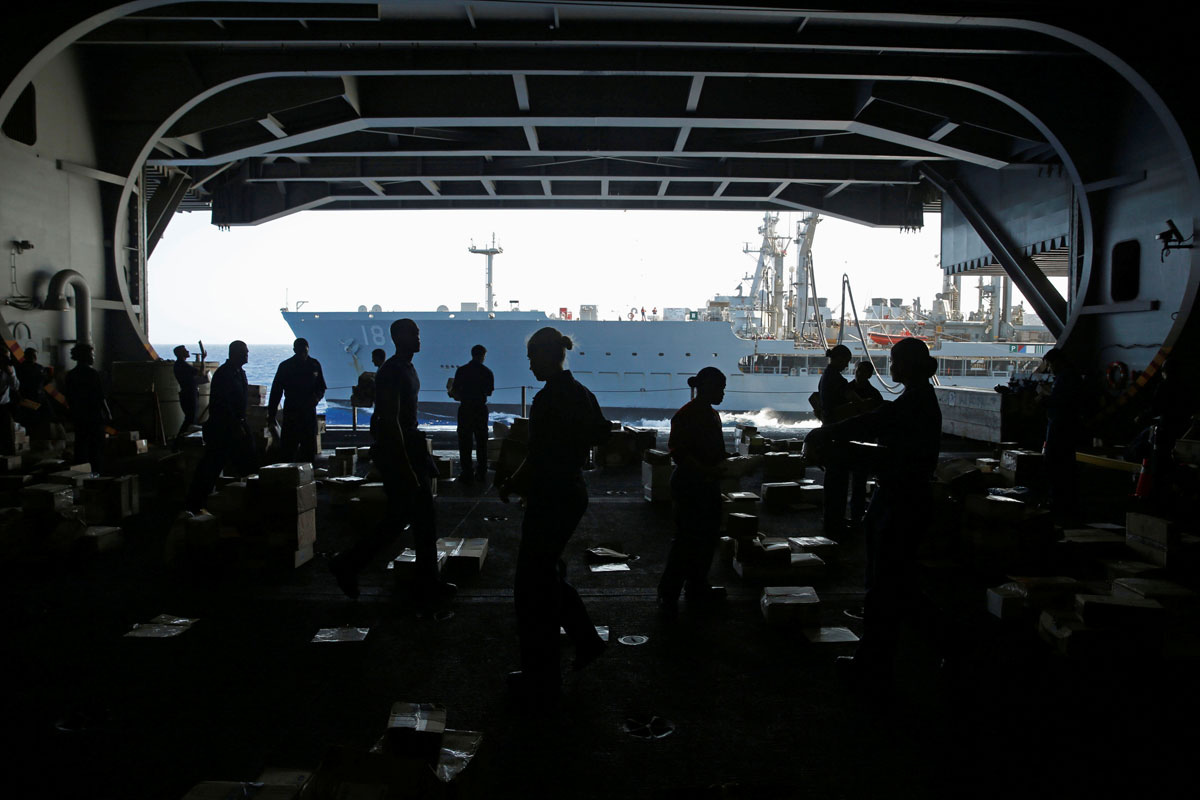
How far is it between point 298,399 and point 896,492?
23.2 ft

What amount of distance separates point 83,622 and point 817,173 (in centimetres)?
1547

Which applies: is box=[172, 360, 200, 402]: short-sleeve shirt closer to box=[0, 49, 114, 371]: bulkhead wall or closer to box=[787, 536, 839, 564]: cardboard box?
box=[0, 49, 114, 371]: bulkhead wall

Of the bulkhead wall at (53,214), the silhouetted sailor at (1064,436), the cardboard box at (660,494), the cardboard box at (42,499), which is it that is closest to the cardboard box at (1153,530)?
the silhouetted sailor at (1064,436)

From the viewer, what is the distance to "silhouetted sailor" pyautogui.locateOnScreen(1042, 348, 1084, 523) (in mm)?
6746

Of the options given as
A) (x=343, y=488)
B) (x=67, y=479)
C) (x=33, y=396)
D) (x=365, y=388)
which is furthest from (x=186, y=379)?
(x=343, y=488)

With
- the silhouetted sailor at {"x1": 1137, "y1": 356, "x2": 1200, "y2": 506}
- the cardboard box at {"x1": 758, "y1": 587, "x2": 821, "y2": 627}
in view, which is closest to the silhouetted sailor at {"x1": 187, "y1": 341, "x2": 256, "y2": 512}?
the cardboard box at {"x1": 758, "y1": 587, "x2": 821, "y2": 627}

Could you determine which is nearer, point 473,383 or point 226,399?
point 226,399

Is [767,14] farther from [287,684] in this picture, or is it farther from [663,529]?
[287,684]

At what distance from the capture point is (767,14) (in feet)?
28.1

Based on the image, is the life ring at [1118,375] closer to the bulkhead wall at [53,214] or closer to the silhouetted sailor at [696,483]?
the silhouetted sailor at [696,483]

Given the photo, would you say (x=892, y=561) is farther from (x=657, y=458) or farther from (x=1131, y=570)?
(x=657, y=458)

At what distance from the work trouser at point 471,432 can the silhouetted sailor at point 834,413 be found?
441 centimetres

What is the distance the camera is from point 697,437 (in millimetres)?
4223

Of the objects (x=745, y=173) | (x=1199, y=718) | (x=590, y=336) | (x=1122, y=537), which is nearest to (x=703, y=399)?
(x=1199, y=718)
